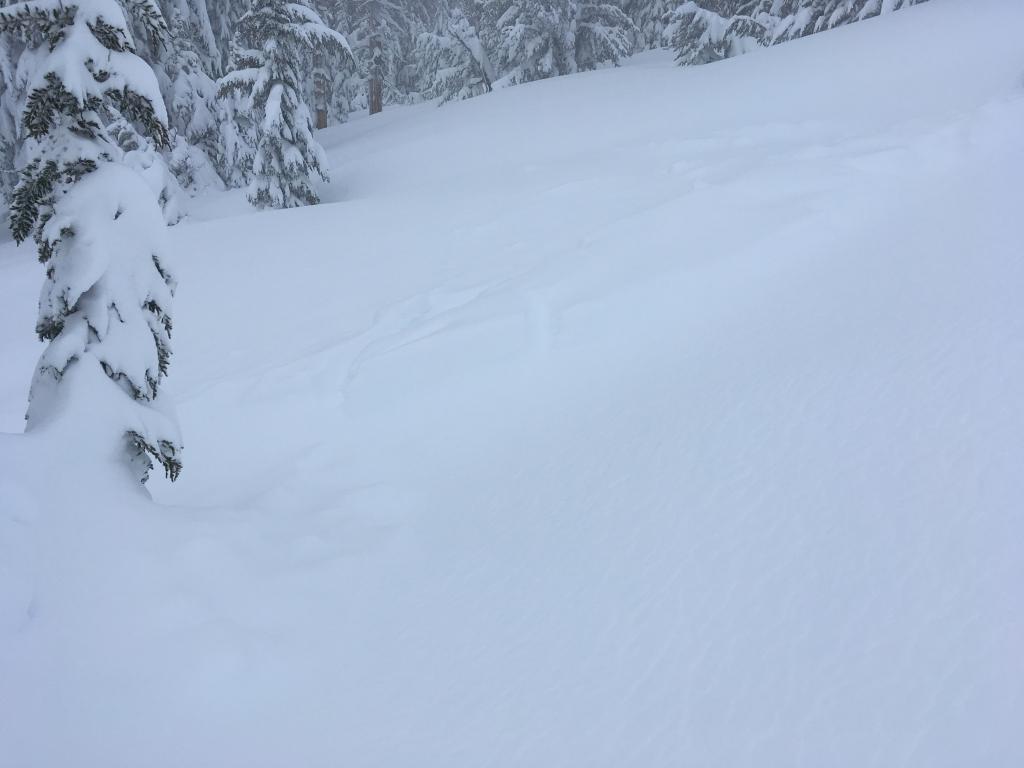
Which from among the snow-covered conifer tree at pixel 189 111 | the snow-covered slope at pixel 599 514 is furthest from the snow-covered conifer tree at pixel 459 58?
the snow-covered slope at pixel 599 514

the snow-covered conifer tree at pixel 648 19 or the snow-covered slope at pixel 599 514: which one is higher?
the snow-covered conifer tree at pixel 648 19

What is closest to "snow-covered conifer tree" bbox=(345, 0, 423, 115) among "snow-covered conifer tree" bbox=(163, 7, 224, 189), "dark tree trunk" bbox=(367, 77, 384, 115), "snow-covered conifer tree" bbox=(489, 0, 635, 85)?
"dark tree trunk" bbox=(367, 77, 384, 115)

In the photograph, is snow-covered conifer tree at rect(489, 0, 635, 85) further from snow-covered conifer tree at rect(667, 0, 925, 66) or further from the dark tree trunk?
the dark tree trunk

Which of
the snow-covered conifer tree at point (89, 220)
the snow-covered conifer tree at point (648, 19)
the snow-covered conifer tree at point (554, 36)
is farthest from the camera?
the snow-covered conifer tree at point (648, 19)

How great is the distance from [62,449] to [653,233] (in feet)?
21.4

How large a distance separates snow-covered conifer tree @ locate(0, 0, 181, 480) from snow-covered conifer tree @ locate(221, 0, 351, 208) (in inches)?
445

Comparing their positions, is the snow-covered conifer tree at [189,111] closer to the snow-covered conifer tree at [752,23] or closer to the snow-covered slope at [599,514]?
the snow-covered slope at [599,514]

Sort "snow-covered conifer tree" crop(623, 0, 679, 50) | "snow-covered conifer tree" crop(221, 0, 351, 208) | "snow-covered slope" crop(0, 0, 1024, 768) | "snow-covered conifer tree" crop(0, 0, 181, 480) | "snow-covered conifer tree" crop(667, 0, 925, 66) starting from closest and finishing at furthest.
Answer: "snow-covered slope" crop(0, 0, 1024, 768)
"snow-covered conifer tree" crop(0, 0, 181, 480)
"snow-covered conifer tree" crop(221, 0, 351, 208)
"snow-covered conifer tree" crop(667, 0, 925, 66)
"snow-covered conifer tree" crop(623, 0, 679, 50)

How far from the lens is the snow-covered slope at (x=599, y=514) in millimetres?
2672

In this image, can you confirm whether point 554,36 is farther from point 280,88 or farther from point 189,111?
point 189,111

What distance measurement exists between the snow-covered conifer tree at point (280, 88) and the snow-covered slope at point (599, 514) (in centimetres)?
779

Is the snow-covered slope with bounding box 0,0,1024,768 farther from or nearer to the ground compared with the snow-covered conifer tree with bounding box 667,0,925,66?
nearer to the ground

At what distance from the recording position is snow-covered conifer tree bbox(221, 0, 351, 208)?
558 inches

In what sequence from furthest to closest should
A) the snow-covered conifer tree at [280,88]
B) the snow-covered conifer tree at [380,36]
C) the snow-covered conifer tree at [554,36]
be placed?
the snow-covered conifer tree at [380,36], the snow-covered conifer tree at [554,36], the snow-covered conifer tree at [280,88]
